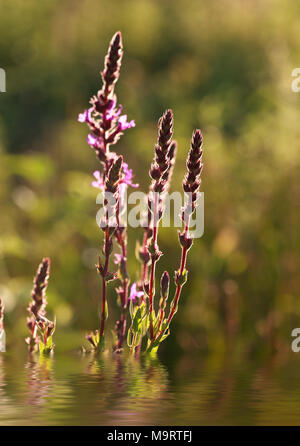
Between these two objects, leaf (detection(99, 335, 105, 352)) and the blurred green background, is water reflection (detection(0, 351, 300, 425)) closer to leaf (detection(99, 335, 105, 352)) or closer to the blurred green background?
leaf (detection(99, 335, 105, 352))

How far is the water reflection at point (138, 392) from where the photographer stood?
0.70 metres

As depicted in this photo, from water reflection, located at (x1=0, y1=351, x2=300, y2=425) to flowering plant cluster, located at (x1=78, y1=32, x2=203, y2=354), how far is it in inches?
2.5

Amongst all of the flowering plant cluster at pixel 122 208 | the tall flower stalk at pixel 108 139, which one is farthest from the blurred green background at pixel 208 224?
the tall flower stalk at pixel 108 139

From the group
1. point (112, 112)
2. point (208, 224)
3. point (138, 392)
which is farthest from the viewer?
point (208, 224)

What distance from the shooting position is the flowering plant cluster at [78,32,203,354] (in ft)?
2.93

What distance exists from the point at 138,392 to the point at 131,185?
11.0 inches

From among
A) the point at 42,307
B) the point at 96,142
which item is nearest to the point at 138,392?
the point at 42,307

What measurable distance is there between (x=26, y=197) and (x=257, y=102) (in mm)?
1868

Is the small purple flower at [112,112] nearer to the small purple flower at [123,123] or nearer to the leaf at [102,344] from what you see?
the small purple flower at [123,123]

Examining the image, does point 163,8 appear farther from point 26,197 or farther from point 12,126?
point 26,197

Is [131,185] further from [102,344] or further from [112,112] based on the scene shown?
[102,344]

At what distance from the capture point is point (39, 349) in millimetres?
1080

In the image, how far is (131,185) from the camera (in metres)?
0.91

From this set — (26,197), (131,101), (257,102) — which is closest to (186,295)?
(26,197)
